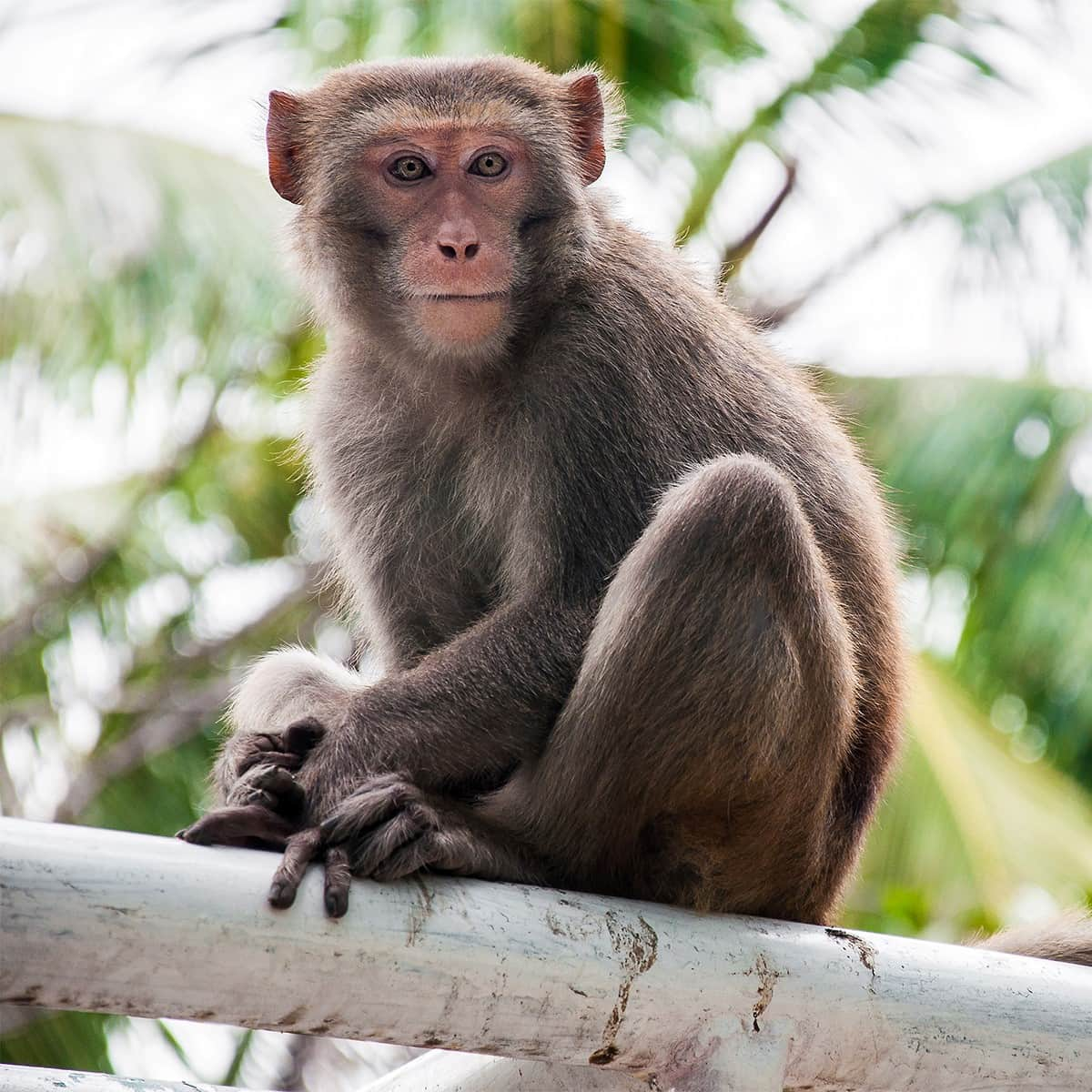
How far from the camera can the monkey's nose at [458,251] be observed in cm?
424

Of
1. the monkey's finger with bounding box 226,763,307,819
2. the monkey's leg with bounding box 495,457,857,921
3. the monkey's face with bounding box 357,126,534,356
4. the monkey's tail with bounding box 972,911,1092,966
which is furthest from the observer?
the monkey's face with bounding box 357,126,534,356

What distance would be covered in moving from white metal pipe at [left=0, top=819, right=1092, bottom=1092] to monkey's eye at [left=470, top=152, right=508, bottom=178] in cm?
200

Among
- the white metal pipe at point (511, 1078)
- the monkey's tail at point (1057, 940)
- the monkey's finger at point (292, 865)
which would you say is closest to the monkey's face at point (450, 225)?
the monkey's finger at point (292, 865)

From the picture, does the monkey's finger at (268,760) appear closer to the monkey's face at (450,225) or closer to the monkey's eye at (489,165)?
the monkey's face at (450,225)

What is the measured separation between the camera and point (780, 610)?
3777 millimetres

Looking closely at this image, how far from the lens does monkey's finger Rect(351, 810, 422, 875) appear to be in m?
3.32

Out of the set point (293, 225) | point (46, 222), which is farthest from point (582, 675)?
point (46, 222)

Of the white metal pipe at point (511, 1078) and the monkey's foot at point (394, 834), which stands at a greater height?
the monkey's foot at point (394, 834)

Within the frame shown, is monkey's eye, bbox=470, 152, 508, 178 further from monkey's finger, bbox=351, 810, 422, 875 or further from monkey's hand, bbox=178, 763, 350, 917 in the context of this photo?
monkey's finger, bbox=351, 810, 422, 875

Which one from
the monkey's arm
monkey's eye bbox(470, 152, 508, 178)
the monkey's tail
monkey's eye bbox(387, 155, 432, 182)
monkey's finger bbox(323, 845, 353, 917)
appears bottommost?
the monkey's tail

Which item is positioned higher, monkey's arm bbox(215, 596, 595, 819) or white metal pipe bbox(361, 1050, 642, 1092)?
monkey's arm bbox(215, 596, 595, 819)

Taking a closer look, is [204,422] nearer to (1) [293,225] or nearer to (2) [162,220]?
(2) [162,220]

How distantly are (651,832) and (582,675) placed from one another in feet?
1.44

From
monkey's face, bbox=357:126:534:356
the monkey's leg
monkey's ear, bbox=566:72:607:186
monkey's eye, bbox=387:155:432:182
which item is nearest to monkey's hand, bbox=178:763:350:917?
the monkey's leg
